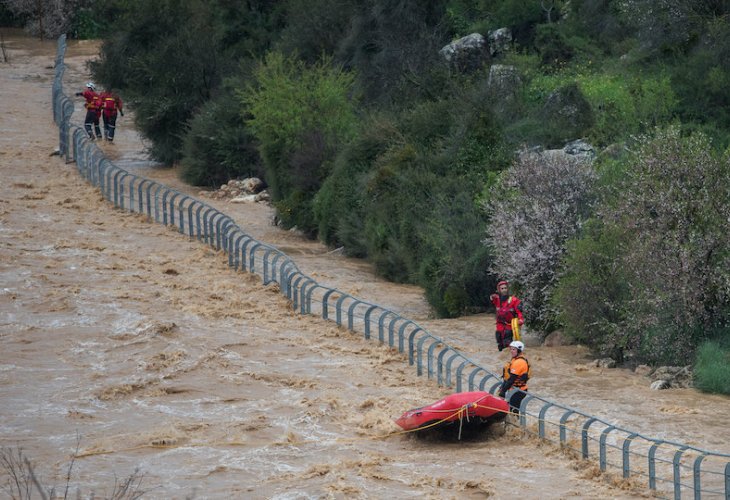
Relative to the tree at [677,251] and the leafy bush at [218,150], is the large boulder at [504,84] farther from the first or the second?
the tree at [677,251]

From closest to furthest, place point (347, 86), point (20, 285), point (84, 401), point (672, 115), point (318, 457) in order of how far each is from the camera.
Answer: point (318, 457)
point (84, 401)
point (20, 285)
point (672, 115)
point (347, 86)

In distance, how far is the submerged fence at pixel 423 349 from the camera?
59.1 feet

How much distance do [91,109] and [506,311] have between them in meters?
25.4

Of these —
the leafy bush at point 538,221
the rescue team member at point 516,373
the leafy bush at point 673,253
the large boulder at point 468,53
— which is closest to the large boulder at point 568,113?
the leafy bush at point 538,221

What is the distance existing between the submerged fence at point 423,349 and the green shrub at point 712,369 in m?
2.86

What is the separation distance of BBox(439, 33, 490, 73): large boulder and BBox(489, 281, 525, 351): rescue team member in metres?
20.5

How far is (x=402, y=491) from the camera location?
18281mm

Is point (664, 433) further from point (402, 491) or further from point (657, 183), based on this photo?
point (657, 183)

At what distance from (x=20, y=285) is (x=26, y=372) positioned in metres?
7.17

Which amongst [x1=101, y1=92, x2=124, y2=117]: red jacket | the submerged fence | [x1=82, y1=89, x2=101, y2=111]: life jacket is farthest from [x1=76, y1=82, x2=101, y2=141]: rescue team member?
the submerged fence

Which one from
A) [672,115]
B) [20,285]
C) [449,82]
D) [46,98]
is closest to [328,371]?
[20,285]

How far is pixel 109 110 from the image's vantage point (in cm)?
4719

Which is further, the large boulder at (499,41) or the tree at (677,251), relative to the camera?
the large boulder at (499,41)

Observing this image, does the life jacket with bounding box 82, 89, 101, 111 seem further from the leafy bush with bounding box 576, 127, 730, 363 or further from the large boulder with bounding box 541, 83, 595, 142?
the leafy bush with bounding box 576, 127, 730, 363
